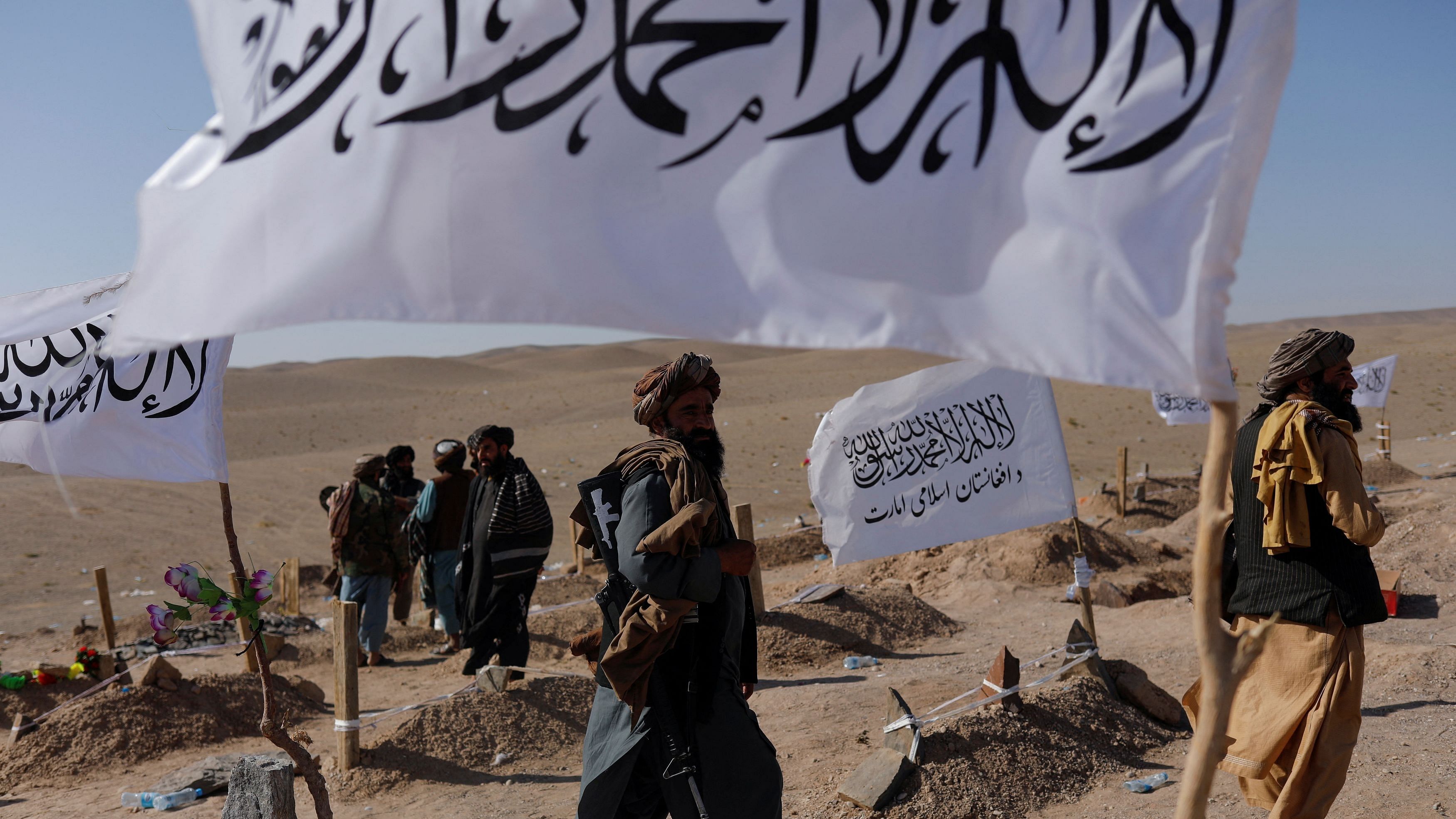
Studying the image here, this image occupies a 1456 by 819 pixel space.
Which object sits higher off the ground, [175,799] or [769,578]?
[175,799]

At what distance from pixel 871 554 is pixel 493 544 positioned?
2.38 metres

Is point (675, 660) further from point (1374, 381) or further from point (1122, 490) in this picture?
point (1374, 381)

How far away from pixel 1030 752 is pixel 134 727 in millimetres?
5421

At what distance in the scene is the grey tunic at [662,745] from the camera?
9.26ft

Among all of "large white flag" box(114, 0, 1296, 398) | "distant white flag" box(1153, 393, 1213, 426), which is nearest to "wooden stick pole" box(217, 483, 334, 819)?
"large white flag" box(114, 0, 1296, 398)

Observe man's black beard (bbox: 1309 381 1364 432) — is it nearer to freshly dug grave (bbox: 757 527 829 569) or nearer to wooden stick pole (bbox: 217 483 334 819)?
wooden stick pole (bbox: 217 483 334 819)

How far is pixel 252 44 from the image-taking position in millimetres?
1882

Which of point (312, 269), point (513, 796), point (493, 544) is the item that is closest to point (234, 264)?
point (312, 269)

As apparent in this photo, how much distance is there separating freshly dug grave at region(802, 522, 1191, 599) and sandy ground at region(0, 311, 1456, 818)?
225 mm

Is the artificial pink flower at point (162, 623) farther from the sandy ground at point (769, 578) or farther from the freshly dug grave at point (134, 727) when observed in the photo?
the freshly dug grave at point (134, 727)

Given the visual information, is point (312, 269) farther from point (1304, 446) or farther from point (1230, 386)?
point (1304, 446)

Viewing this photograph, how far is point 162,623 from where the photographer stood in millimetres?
3654

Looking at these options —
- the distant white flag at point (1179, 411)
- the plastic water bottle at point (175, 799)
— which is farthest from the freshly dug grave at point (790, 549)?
the plastic water bottle at point (175, 799)

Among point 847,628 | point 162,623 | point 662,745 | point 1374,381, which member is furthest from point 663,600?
point 1374,381
